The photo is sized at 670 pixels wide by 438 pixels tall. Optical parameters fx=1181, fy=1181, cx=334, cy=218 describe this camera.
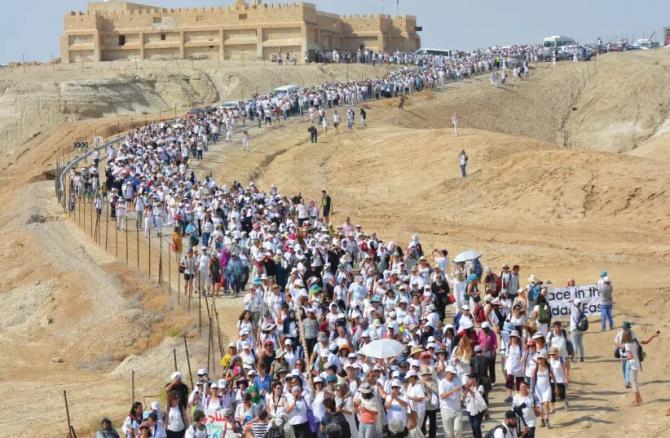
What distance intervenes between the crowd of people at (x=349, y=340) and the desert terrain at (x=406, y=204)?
969 mm

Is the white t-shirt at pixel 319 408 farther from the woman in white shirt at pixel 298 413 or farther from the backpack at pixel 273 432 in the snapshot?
the backpack at pixel 273 432

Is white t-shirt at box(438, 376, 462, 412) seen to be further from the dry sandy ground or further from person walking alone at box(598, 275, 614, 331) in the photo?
person walking alone at box(598, 275, 614, 331)

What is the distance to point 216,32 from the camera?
3184 inches

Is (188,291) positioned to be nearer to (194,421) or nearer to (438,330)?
(438,330)

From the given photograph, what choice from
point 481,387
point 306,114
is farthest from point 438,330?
point 306,114

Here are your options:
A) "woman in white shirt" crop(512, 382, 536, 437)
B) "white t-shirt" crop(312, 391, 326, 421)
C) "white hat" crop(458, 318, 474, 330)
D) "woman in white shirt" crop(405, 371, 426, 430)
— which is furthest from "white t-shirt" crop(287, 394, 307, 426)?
"white hat" crop(458, 318, 474, 330)

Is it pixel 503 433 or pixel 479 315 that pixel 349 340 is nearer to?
pixel 479 315

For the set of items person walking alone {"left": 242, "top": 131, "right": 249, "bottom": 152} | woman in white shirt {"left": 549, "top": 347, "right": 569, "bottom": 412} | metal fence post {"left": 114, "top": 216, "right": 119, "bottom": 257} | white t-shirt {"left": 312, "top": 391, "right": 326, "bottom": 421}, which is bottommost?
metal fence post {"left": 114, "top": 216, "right": 119, "bottom": 257}

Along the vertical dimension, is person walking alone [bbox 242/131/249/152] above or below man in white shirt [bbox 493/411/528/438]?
above

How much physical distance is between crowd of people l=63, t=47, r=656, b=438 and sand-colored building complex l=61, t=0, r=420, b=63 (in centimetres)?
4838

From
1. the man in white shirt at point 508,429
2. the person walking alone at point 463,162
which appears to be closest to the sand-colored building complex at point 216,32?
the person walking alone at point 463,162

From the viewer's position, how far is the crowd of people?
15.4m

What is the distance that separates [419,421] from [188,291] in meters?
12.7

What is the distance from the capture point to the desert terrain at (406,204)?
2277 centimetres
